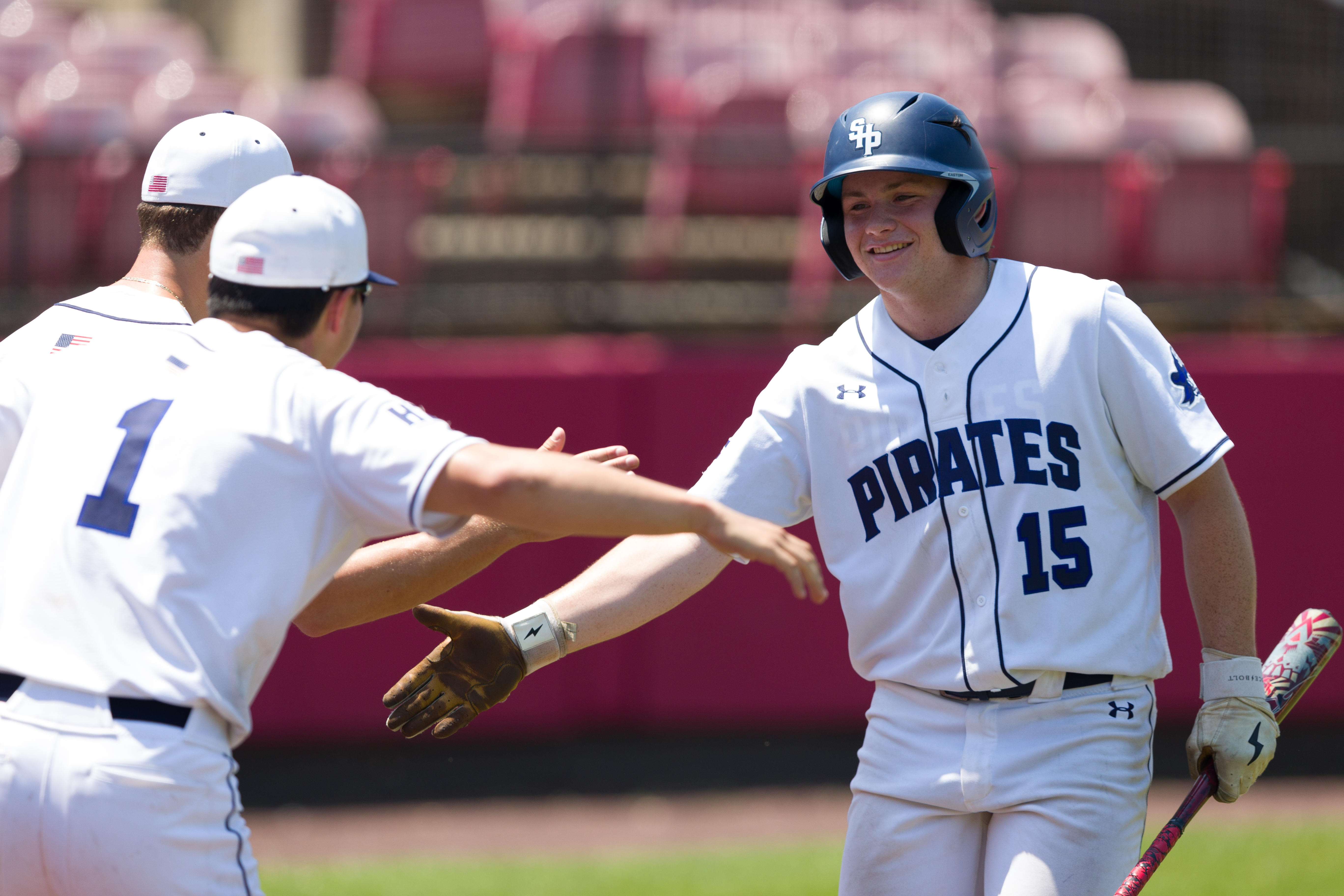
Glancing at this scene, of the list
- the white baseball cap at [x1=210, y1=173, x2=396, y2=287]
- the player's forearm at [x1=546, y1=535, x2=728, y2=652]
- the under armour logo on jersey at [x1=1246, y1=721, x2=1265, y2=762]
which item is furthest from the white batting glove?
the white baseball cap at [x1=210, y1=173, x2=396, y2=287]

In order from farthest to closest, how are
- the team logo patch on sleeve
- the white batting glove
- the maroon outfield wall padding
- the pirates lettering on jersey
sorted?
the maroon outfield wall padding, the white batting glove, the pirates lettering on jersey, the team logo patch on sleeve

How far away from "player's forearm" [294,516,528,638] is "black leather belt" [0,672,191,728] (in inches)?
33.7

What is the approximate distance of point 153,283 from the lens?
331cm

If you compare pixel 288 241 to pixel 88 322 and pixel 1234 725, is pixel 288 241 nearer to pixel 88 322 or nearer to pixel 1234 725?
pixel 88 322

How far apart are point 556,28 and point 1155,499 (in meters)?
7.03

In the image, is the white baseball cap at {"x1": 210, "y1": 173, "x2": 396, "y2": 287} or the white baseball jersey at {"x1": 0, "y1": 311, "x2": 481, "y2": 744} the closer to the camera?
the white baseball jersey at {"x1": 0, "y1": 311, "x2": 481, "y2": 744}

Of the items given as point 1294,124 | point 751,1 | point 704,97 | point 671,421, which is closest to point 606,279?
point 671,421

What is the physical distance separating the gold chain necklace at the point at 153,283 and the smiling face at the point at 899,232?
62.1 inches

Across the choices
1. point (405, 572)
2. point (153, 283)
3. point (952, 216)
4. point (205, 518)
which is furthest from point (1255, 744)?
point (153, 283)

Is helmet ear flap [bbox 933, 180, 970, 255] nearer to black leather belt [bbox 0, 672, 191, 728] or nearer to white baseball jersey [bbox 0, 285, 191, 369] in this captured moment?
white baseball jersey [bbox 0, 285, 191, 369]

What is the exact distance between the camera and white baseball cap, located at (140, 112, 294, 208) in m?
3.30

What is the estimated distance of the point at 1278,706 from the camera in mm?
3643

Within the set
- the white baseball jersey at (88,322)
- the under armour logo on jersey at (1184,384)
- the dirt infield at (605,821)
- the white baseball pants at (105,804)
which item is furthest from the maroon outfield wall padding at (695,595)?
the white baseball pants at (105,804)

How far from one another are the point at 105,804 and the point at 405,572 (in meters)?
1.09
